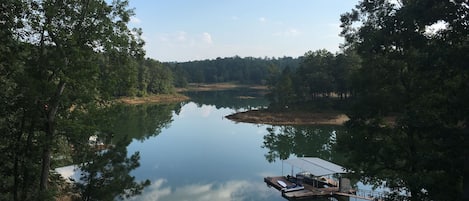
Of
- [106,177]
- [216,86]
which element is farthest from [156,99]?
[106,177]

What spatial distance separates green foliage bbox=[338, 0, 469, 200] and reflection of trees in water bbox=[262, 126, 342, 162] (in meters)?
22.3

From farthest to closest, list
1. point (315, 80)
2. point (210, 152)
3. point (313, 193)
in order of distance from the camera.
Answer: point (315, 80) < point (210, 152) < point (313, 193)

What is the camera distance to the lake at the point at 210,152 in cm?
2492

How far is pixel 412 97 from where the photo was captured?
36.2ft

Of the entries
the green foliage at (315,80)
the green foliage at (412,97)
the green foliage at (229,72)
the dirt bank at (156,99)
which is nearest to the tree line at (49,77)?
the green foliage at (412,97)

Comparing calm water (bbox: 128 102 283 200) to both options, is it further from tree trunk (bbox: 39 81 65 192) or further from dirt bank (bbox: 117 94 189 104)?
dirt bank (bbox: 117 94 189 104)

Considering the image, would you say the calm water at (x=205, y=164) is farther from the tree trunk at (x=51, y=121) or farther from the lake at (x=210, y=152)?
the tree trunk at (x=51, y=121)

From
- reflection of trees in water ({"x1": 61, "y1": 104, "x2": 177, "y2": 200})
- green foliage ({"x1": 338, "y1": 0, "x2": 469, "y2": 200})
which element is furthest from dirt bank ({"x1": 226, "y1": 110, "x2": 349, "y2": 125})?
reflection of trees in water ({"x1": 61, "y1": 104, "x2": 177, "y2": 200})

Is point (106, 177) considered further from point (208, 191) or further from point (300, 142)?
point (300, 142)

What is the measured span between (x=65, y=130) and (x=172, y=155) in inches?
1060

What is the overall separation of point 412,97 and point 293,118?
5056 cm

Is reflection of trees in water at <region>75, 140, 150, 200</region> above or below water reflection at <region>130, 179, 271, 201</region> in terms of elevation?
above

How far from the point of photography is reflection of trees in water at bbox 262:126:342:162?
37.8 meters

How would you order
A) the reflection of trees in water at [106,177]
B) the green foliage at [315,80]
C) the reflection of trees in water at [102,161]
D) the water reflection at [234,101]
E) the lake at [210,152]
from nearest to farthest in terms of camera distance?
the reflection of trees in water at [102,161] → the reflection of trees in water at [106,177] → the lake at [210,152] → the green foliage at [315,80] → the water reflection at [234,101]
